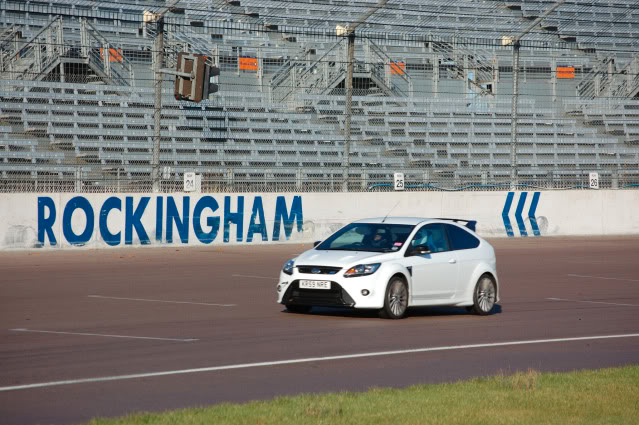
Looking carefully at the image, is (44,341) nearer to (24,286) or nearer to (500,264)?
(24,286)

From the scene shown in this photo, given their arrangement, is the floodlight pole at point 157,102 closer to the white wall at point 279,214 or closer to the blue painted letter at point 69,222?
the white wall at point 279,214

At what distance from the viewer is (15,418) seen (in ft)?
22.8

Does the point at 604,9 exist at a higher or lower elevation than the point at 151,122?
higher

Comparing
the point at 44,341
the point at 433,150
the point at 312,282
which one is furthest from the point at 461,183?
the point at 44,341

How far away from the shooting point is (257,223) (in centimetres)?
2642

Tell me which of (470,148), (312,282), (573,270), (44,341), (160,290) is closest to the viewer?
(44,341)

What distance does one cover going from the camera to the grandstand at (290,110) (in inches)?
1020

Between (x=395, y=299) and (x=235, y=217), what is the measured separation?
13.3 m

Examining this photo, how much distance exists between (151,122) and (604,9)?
25312 mm

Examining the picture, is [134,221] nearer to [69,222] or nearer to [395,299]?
[69,222]

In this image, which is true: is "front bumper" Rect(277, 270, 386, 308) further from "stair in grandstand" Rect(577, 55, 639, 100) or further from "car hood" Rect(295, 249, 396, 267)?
"stair in grandstand" Rect(577, 55, 639, 100)

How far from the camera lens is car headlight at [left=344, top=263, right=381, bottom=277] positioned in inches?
508

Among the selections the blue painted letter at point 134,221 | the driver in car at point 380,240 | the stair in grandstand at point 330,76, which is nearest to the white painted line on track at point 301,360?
the driver in car at point 380,240

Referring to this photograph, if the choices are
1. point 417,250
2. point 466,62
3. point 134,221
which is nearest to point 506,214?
point 466,62
